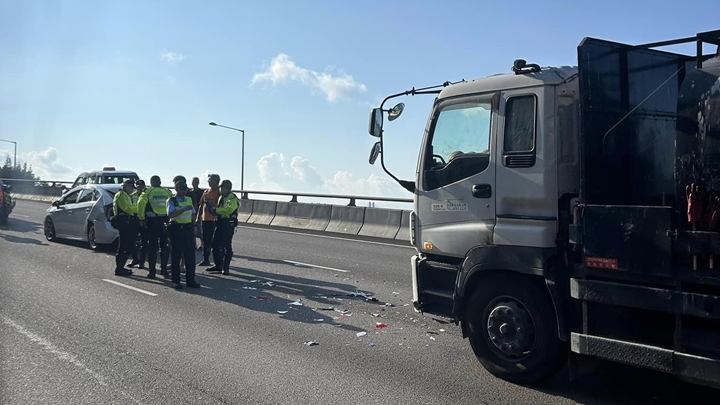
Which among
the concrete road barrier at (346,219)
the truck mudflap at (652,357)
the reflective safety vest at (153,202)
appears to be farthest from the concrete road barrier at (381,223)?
the truck mudflap at (652,357)

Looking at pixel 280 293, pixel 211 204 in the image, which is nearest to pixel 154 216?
pixel 211 204

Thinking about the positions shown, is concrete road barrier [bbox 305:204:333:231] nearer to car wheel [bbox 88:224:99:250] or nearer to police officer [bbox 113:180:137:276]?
car wheel [bbox 88:224:99:250]

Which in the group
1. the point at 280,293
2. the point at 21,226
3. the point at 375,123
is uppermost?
the point at 375,123

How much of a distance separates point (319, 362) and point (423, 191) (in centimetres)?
201

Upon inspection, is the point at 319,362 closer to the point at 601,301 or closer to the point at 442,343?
the point at 442,343

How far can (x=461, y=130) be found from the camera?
19.8ft

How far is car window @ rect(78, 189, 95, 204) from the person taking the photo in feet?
47.4

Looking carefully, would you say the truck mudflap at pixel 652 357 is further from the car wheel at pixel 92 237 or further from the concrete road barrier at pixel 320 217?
the concrete road barrier at pixel 320 217

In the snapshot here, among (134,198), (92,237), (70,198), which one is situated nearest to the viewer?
(134,198)

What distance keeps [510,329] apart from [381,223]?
12.9 metres

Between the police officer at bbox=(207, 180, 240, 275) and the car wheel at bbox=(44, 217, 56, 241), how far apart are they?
6766mm

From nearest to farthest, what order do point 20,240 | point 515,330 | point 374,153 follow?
point 515,330 → point 374,153 → point 20,240

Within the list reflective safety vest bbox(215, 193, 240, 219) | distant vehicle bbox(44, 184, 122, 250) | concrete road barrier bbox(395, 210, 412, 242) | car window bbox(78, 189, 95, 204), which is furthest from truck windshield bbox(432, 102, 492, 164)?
concrete road barrier bbox(395, 210, 412, 242)

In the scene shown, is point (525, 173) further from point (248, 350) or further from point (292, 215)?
point (292, 215)
